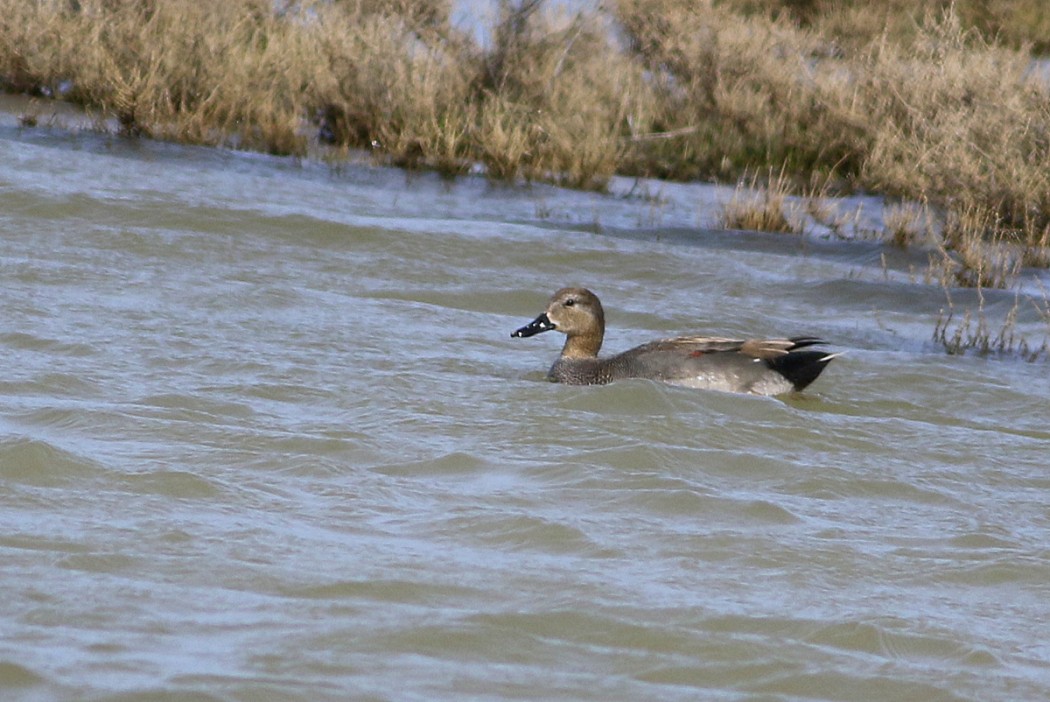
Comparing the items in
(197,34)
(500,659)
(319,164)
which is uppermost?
(197,34)

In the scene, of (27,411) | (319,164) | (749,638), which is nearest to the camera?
(749,638)

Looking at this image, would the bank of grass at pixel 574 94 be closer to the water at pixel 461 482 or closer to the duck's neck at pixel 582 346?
→ the water at pixel 461 482

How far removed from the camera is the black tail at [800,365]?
8.37 metres

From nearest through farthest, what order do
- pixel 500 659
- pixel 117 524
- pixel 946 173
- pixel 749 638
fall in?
pixel 500 659 → pixel 749 638 → pixel 117 524 → pixel 946 173

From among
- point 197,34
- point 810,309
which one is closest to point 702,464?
point 810,309

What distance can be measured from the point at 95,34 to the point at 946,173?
24.1 ft

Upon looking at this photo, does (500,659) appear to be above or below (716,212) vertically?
below

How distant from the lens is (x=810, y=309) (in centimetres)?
1087

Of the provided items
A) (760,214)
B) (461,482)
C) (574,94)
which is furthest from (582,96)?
(461,482)

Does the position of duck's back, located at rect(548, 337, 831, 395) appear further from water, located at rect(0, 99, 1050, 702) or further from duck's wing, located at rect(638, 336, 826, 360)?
water, located at rect(0, 99, 1050, 702)

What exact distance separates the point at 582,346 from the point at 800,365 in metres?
1.16

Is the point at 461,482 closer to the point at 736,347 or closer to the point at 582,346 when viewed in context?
the point at 736,347

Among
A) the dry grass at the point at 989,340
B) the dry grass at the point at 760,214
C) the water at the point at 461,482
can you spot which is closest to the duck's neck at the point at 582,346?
the water at the point at 461,482

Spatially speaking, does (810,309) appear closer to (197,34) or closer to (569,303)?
(569,303)
